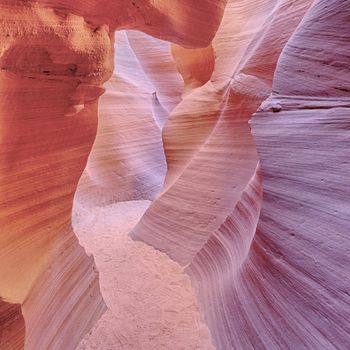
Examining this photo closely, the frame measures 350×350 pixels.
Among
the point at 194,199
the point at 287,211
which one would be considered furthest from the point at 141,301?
the point at 287,211

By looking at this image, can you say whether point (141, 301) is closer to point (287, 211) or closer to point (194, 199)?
point (194, 199)

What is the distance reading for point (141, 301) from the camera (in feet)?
10.8

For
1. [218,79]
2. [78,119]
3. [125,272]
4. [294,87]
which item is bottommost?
[125,272]

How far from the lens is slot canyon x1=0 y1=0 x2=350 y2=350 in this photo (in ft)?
6.44

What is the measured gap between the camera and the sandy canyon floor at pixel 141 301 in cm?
271

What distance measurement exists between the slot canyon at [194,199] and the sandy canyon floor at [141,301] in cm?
2

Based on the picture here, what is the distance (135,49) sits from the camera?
10.5 m

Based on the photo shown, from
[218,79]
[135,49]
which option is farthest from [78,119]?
[135,49]

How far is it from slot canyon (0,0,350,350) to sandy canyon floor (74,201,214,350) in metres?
0.02

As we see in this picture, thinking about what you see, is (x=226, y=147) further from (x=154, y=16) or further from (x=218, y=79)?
(x=154, y=16)

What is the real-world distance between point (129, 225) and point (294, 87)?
162 inches

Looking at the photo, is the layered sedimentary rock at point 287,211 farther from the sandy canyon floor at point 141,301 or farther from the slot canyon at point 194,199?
the sandy canyon floor at point 141,301

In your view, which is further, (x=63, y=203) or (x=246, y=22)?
(x=246, y=22)

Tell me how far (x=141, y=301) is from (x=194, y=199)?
1.64 m
